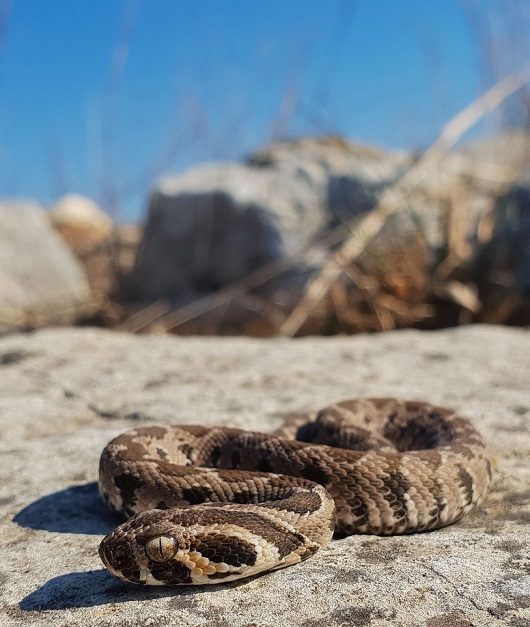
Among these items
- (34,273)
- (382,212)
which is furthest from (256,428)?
(34,273)

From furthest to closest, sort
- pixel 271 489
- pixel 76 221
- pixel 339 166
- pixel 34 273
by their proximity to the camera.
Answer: pixel 76 221 → pixel 34 273 → pixel 339 166 → pixel 271 489

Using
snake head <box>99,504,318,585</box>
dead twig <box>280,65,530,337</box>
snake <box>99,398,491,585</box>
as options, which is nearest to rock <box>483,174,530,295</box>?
dead twig <box>280,65,530,337</box>

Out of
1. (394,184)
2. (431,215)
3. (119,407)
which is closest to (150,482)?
(119,407)

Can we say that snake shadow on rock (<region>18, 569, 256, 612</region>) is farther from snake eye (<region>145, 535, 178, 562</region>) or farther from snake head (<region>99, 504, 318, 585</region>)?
snake eye (<region>145, 535, 178, 562</region>)

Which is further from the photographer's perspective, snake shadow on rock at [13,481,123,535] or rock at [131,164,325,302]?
rock at [131,164,325,302]

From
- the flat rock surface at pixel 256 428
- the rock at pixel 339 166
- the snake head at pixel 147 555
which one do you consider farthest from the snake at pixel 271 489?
the rock at pixel 339 166

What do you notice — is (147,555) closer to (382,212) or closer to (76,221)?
(382,212)

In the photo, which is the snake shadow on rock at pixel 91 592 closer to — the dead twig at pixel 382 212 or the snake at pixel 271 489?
the snake at pixel 271 489
